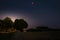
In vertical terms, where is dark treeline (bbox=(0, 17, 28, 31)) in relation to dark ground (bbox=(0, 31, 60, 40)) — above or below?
above

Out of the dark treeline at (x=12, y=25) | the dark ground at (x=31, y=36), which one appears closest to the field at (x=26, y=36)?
the dark ground at (x=31, y=36)

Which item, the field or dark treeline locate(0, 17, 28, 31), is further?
dark treeline locate(0, 17, 28, 31)

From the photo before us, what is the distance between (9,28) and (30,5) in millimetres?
500

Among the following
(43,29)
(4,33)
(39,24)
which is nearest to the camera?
(4,33)

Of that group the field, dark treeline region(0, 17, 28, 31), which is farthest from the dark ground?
dark treeline region(0, 17, 28, 31)

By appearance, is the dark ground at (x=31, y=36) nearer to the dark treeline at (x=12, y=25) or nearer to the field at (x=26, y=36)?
the field at (x=26, y=36)

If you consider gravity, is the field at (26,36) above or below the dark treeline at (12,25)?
below

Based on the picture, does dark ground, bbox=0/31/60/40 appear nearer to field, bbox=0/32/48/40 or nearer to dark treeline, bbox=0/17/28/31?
field, bbox=0/32/48/40

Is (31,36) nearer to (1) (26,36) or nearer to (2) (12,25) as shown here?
(1) (26,36)

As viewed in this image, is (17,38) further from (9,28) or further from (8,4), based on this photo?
Answer: (8,4)

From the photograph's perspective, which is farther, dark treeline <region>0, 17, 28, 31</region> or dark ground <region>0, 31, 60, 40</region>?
dark treeline <region>0, 17, 28, 31</region>

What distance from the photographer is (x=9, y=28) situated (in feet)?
5.58

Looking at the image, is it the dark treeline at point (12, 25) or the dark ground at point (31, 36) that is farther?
the dark treeline at point (12, 25)

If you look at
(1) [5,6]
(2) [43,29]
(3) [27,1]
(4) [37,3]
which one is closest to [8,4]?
(1) [5,6]
